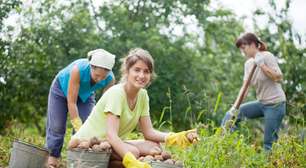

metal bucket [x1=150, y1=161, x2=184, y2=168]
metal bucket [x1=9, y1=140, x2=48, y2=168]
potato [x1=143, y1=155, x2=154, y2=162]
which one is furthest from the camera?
metal bucket [x1=9, y1=140, x2=48, y2=168]

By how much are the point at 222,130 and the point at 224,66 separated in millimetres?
7347

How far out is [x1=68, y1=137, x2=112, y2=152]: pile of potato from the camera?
3967 mm

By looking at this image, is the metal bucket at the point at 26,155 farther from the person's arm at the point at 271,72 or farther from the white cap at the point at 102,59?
the person's arm at the point at 271,72

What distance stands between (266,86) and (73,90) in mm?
2032

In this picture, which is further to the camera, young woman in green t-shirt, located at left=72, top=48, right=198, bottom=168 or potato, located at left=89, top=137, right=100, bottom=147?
young woman in green t-shirt, located at left=72, top=48, right=198, bottom=168

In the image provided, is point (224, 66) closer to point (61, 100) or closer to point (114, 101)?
point (61, 100)

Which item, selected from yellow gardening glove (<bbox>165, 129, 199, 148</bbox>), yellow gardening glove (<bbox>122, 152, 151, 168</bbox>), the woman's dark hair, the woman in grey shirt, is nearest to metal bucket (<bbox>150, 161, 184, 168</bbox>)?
yellow gardening glove (<bbox>122, 152, 151, 168</bbox>)

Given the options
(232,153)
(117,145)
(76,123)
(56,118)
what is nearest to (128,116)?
(117,145)

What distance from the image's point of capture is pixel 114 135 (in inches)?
160

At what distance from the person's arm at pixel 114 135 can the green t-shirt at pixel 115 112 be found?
38 mm

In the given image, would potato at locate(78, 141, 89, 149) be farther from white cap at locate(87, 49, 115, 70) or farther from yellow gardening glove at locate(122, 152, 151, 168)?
white cap at locate(87, 49, 115, 70)

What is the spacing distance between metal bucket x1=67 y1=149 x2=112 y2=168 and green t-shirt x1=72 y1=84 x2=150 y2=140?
24cm

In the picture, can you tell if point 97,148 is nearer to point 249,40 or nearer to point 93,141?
point 93,141

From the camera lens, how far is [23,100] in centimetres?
978
